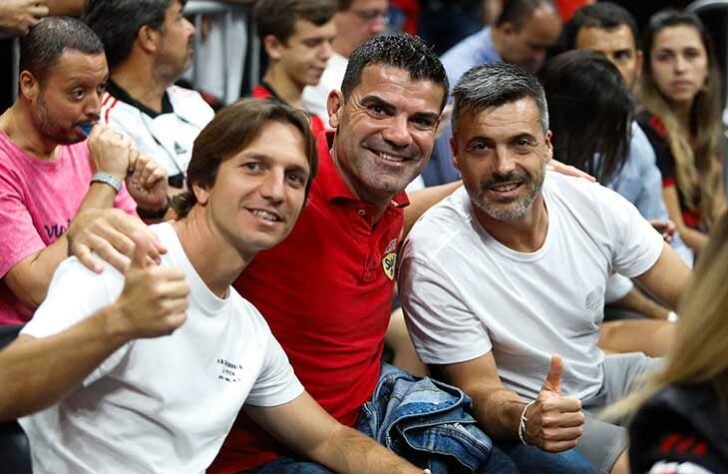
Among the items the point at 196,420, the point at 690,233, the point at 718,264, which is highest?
the point at 718,264

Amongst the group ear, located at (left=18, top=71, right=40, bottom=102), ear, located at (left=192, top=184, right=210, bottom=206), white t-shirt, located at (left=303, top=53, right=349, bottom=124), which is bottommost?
white t-shirt, located at (left=303, top=53, right=349, bottom=124)

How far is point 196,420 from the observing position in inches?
95.7

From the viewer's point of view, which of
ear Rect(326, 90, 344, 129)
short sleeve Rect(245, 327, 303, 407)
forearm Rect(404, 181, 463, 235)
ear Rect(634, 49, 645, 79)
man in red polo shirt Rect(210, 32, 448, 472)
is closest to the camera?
short sleeve Rect(245, 327, 303, 407)

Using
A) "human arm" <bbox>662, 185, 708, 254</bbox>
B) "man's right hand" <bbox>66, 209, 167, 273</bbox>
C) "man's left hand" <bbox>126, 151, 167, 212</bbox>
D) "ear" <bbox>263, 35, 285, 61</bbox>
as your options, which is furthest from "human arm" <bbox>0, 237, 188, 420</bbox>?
"human arm" <bbox>662, 185, 708, 254</bbox>

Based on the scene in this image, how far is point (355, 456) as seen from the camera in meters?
2.71

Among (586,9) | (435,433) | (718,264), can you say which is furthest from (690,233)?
(718,264)

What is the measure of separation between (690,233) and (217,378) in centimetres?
293

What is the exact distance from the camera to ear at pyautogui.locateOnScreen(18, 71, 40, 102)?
3.07m

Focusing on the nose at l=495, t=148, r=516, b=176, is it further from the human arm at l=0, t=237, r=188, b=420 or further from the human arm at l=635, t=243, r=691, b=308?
the human arm at l=0, t=237, r=188, b=420

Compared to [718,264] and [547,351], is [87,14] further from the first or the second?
[718,264]

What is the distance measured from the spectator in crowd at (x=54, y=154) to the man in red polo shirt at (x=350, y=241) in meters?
0.48

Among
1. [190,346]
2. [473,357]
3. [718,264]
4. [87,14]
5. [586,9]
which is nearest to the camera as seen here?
[718,264]

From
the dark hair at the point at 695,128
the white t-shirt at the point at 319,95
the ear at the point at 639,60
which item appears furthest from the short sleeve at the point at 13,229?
the ear at the point at 639,60

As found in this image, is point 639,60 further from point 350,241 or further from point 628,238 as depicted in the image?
point 350,241
